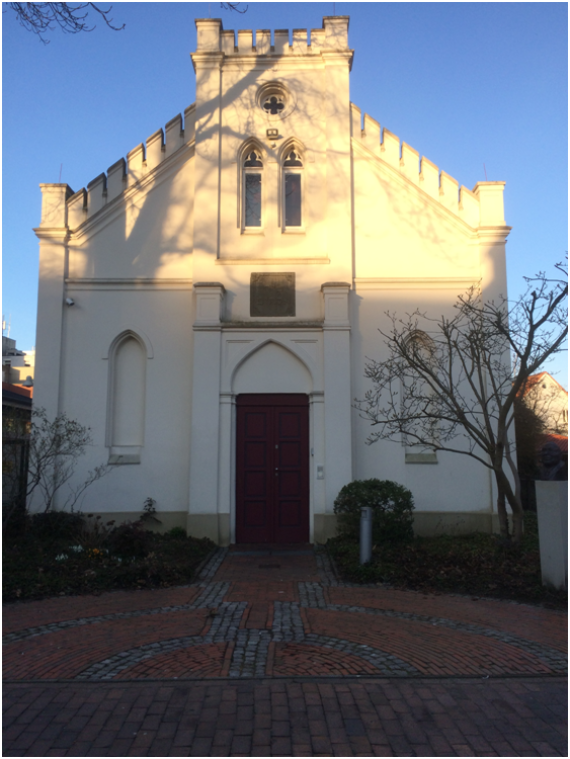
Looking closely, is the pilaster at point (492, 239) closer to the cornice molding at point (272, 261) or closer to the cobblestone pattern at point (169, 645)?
the cornice molding at point (272, 261)

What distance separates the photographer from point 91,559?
955 centimetres

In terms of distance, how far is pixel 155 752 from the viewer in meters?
4.02

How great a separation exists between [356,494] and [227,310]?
15.8 ft

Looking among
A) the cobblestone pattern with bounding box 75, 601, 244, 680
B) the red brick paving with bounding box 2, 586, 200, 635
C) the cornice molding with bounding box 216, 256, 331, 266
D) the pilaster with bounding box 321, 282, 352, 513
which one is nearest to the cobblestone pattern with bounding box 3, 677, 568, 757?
the cobblestone pattern with bounding box 75, 601, 244, 680

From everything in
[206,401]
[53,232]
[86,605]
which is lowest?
[86,605]

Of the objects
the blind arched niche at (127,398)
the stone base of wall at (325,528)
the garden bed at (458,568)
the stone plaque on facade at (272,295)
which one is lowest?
the garden bed at (458,568)

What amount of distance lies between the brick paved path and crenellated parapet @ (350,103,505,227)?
8480 millimetres

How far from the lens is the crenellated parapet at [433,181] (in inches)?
504

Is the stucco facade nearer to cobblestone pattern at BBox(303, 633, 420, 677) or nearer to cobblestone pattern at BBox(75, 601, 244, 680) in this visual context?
cobblestone pattern at BBox(75, 601, 244, 680)

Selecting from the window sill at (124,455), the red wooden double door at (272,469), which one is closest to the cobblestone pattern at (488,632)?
the red wooden double door at (272,469)

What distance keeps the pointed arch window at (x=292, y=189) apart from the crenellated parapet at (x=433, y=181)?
4.74 ft

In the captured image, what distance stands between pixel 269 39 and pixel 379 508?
35.3ft

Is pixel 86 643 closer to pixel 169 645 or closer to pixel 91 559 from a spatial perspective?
pixel 169 645

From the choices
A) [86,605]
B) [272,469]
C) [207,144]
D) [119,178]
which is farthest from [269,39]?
[86,605]
